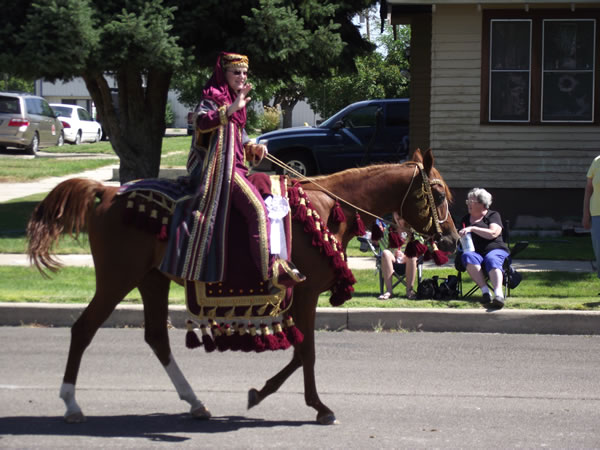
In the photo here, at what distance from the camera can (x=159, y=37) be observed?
48.0ft

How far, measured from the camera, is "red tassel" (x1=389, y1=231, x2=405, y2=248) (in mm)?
6613

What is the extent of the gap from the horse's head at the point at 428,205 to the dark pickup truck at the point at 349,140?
13.3 meters

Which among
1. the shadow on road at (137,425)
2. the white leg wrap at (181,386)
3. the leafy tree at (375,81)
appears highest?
the leafy tree at (375,81)

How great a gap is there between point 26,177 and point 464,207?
1206cm

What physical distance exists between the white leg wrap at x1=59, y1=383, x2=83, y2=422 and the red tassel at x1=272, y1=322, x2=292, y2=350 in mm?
1371

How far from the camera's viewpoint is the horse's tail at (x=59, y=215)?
6.12 meters

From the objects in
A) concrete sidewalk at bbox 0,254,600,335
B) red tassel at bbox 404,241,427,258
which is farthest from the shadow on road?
concrete sidewalk at bbox 0,254,600,335

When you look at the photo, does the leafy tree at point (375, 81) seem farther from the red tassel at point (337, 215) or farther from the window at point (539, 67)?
the red tassel at point (337, 215)

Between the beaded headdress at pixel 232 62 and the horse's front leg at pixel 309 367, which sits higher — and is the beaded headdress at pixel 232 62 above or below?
above

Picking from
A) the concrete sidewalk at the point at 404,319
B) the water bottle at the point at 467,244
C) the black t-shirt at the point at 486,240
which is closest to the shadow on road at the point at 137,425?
the concrete sidewalk at the point at 404,319

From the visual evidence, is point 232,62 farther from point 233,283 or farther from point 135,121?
point 135,121

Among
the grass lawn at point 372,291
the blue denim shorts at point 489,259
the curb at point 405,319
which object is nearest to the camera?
the curb at point 405,319

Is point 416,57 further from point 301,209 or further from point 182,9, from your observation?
point 301,209

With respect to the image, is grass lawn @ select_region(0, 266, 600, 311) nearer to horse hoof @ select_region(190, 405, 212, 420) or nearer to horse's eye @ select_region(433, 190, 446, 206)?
horse's eye @ select_region(433, 190, 446, 206)
